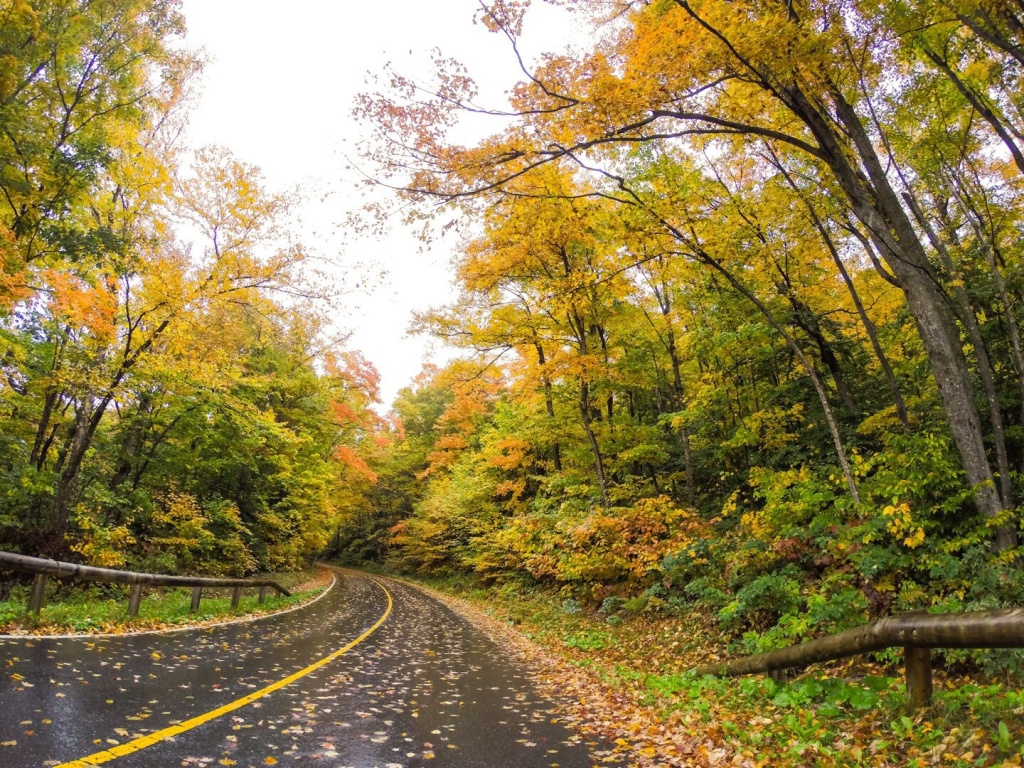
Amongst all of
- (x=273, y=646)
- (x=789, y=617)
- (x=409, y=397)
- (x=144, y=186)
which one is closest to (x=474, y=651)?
(x=273, y=646)

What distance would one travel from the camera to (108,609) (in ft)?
34.0

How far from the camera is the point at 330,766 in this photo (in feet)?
12.9

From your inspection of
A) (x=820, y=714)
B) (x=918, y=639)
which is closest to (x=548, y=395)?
(x=820, y=714)

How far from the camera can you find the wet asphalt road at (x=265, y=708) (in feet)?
12.8

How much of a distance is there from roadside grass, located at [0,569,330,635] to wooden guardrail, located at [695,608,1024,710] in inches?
371

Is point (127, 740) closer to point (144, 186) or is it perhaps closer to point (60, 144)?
point (60, 144)

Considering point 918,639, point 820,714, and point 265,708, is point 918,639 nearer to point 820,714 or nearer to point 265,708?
point 820,714

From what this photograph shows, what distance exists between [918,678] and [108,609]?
12416mm

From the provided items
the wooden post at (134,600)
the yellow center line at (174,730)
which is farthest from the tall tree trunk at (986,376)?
the wooden post at (134,600)

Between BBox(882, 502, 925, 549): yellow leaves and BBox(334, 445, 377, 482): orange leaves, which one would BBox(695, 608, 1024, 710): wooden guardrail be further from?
BBox(334, 445, 377, 482): orange leaves

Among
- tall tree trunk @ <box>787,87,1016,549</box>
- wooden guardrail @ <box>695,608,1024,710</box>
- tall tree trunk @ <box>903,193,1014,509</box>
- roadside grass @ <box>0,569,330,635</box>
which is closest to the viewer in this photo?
wooden guardrail @ <box>695,608,1024,710</box>

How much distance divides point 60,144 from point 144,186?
77.8 inches

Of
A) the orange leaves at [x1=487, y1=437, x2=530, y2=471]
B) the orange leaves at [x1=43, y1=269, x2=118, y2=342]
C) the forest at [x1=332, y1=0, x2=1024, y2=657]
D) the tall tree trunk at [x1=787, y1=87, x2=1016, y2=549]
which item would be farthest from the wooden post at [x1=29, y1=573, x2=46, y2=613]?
the orange leaves at [x1=487, y1=437, x2=530, y2=471]

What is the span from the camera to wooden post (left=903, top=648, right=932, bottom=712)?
4348mm
